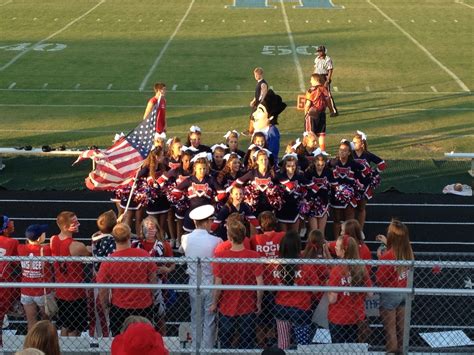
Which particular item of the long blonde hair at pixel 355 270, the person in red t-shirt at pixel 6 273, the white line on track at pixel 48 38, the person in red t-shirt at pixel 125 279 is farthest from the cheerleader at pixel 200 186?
the white line on track at pixel 48 38

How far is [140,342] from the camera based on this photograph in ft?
17.1

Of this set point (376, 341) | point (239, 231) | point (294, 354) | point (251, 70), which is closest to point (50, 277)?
point (239, 231)

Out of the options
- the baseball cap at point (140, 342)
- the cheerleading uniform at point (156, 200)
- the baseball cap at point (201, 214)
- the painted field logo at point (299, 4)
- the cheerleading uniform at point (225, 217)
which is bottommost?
the painted field logo at point (299, 4)

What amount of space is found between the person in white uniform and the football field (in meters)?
8.06

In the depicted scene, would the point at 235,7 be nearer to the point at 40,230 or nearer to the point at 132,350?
the point at 40,230

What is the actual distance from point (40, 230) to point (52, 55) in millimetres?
17609

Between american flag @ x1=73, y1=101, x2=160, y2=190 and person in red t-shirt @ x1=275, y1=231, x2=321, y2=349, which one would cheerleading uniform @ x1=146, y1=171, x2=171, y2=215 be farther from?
person in red t-shirt @ x1=275, y1=231, x2=321, y2=349

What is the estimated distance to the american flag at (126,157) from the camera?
10398 mm

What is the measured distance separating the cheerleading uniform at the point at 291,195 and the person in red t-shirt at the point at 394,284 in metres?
2.80

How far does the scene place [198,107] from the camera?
18828 millimetres

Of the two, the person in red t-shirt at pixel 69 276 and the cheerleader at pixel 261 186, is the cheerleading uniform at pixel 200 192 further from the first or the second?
the person in red t-shirt at pixel 69 276

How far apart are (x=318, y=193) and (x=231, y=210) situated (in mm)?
1678

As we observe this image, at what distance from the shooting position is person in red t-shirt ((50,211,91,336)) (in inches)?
298

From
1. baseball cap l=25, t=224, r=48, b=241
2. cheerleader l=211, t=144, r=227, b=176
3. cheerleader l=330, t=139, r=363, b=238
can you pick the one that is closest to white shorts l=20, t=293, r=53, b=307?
baseball cap l=25, t=224, r=48, b=241
